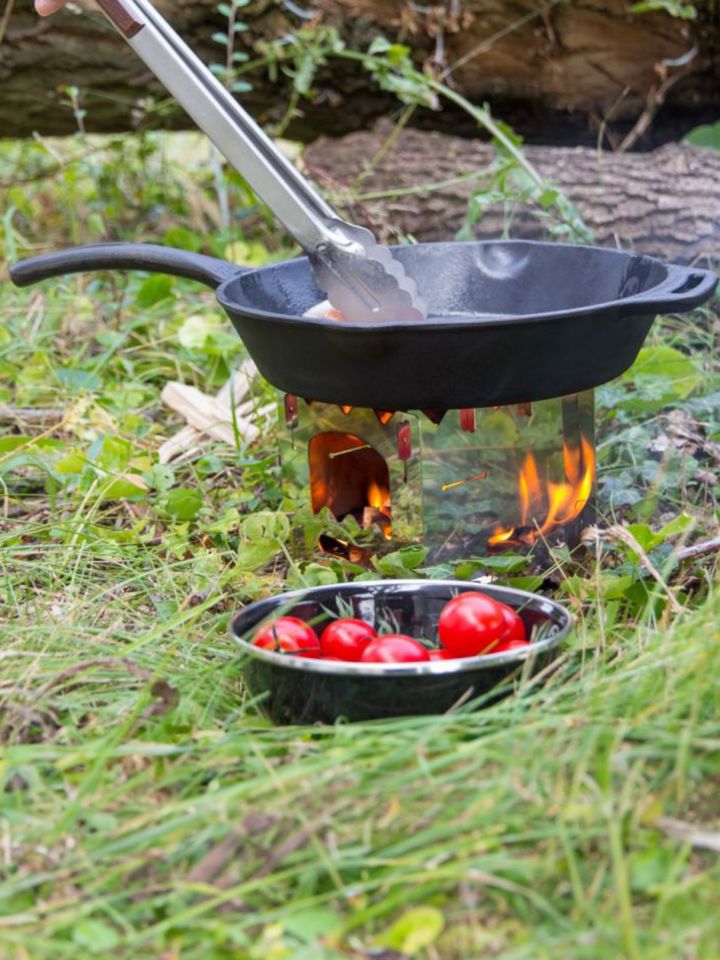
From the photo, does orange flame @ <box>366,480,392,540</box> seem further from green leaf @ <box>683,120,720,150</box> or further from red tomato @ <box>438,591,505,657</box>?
green leaf @ <box>683,120,720,150</box>

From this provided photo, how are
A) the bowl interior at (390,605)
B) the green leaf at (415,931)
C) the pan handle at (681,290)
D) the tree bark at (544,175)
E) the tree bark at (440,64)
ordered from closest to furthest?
the green leaf at (415,931) → the bowl interior at (390,605) → the pan handle at (681,290) → the tree bark at (544,175) → the tree bark at (440,64)

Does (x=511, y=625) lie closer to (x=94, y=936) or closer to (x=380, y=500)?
(x=380, y=500)

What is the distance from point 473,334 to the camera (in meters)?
1.85

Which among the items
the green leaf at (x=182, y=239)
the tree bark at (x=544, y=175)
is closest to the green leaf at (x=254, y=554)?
the tree bark at (x=544, y=175)

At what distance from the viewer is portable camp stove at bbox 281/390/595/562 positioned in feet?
6.82

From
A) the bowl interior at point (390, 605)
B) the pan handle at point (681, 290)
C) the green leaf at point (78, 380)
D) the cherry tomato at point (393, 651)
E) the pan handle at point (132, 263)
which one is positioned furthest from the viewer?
the green leaf at point (78, 380)

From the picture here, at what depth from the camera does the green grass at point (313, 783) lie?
1.22m

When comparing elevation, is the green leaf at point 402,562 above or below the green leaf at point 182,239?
below

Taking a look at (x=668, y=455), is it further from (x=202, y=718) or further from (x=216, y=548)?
(x=202, y=718)

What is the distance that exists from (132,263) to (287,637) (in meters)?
0.96

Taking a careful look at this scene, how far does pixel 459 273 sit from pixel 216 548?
0.66m

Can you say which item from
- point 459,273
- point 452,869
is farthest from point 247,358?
point 452,869

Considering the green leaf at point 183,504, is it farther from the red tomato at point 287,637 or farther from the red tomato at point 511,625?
the red tomato at point 511,625

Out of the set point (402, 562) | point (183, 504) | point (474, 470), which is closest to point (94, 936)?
point (402, 562)
